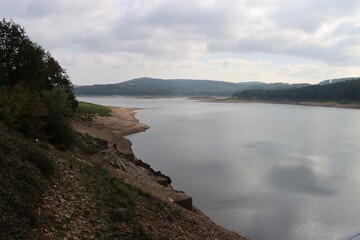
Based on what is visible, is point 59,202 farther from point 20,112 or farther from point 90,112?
point 90,112

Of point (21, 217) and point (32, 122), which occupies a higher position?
point (32, 122)

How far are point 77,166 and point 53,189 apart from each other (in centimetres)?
320

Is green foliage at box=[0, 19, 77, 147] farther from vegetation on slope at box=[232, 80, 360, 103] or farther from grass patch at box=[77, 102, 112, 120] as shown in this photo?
vegetation on slope at box=[232, 80, 360, 103]

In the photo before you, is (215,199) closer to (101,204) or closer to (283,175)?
(283,175)

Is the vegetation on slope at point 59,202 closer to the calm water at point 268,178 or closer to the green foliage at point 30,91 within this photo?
the green foliage at point 30,91

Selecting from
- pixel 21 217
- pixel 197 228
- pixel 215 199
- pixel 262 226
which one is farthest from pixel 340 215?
pixel 21 217

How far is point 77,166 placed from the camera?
521 inches

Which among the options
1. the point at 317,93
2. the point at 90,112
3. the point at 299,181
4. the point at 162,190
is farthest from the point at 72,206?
the point at 317,93

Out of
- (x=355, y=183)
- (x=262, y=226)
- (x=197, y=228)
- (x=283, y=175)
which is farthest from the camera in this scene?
(x=283, y=175)

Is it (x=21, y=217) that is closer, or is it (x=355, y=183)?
(x=21, y=217)

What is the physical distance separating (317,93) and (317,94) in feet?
1.61

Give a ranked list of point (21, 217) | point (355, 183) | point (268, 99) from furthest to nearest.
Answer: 1. point (268, 99)
2. point (355, 183)
3. point (21, 217)

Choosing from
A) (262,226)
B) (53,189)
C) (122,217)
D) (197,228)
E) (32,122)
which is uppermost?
(32,122)

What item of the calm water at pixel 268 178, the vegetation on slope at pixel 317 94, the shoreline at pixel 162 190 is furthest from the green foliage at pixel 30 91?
the vegetation on slope at pixel 317 94
